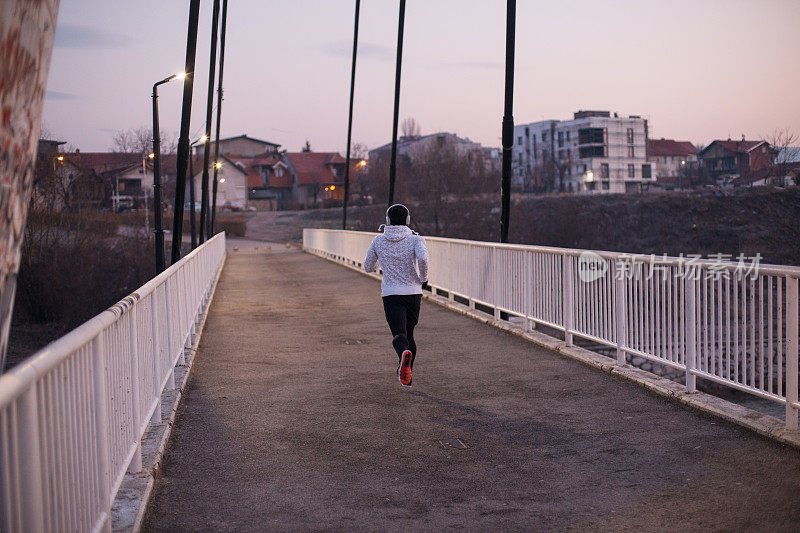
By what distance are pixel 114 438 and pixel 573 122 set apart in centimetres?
13823

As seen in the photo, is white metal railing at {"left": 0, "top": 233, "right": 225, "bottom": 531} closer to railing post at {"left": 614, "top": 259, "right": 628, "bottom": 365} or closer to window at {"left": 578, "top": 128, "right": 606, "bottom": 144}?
railing post at {"left": 614, "top": 259, "right": 628, "bottom": 365}

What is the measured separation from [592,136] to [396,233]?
130874mm

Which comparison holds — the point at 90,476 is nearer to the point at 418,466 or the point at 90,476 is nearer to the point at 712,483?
the point at 418,466

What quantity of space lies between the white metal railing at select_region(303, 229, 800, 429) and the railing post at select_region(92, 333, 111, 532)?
4316 mm

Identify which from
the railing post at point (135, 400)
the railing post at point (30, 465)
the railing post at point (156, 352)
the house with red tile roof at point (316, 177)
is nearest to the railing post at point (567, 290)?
the railing post at point (156, 352)

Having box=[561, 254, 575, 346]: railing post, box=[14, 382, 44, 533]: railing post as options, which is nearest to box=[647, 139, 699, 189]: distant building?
box=[561, 254, 575, 346]: railing post

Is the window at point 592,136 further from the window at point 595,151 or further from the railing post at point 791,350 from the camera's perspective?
the railing post at point 791,350

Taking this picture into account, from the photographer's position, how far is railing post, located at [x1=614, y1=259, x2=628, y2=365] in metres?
9.14

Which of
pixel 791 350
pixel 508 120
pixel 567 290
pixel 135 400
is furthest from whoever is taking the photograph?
pixel 508 120

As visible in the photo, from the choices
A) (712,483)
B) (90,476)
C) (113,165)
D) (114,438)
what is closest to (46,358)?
(90,476)

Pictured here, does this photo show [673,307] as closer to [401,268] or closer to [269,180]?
[401,268]

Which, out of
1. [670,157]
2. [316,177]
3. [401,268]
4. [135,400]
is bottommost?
[135,400]

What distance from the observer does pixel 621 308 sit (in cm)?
920

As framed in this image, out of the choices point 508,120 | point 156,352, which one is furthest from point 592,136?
point 156,352
